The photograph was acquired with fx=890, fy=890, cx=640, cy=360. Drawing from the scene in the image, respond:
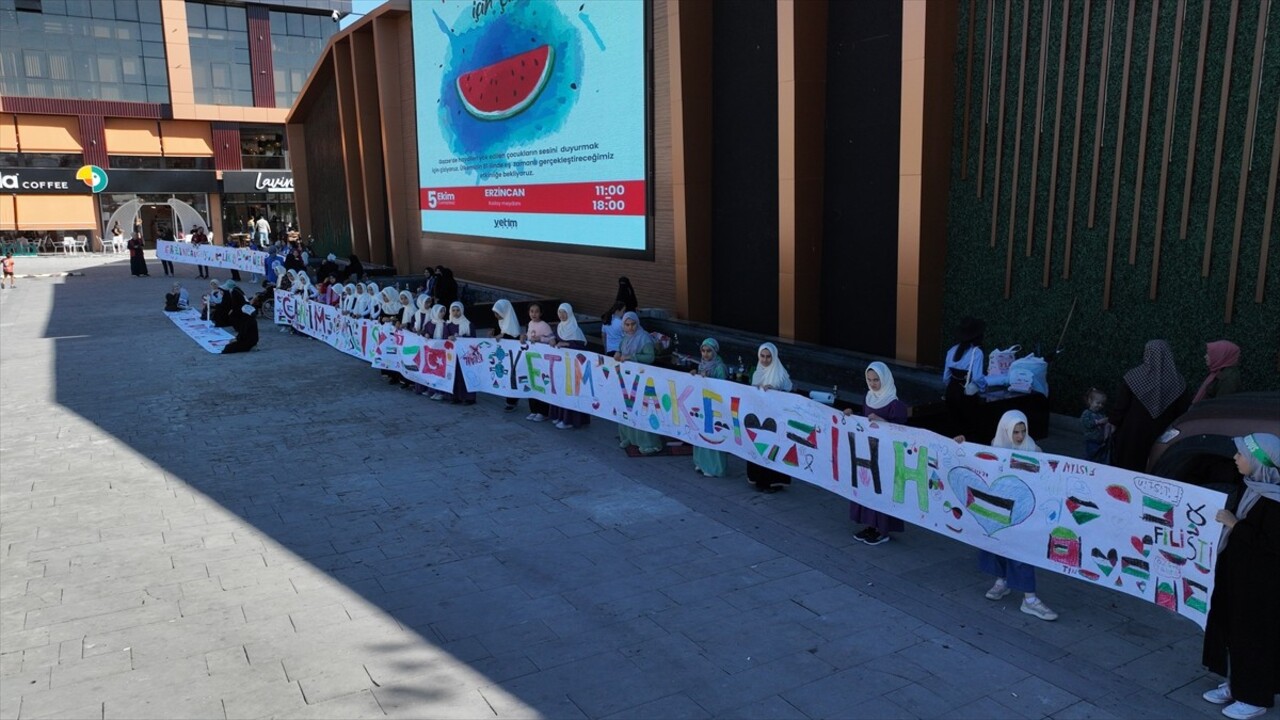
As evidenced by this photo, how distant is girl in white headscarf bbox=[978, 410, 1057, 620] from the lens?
6.52 meters

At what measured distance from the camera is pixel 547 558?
7711 millimetres

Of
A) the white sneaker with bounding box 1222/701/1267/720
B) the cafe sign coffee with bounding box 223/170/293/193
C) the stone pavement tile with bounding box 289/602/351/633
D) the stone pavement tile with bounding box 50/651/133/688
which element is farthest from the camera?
the cafe sign coffee with bounding box 223/170/293/193

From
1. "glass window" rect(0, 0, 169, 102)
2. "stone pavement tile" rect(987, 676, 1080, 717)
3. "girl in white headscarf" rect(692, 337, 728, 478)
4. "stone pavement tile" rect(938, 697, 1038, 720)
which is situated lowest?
"stone pavement tile" rect(987, 676, 1080, 717)

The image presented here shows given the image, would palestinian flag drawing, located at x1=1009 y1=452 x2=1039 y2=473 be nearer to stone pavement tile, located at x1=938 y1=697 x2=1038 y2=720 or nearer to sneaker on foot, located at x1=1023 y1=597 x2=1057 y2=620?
sneaker on foot, located at x1=1023 y1=597 x2=1057 y2=620

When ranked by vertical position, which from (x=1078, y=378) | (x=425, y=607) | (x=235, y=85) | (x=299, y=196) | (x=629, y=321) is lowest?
(x=425, y=607)

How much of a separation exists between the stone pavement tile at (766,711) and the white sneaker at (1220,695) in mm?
2425

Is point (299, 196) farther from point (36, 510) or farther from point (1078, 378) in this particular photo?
point (1078, 378)

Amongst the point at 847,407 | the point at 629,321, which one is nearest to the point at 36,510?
the point at 629,321

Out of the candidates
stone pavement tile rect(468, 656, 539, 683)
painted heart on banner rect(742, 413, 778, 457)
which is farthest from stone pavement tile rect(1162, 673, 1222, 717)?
painted heart on banner rect(742, 413, 778, 457)

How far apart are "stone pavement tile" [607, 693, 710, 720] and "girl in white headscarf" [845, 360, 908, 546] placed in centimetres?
304

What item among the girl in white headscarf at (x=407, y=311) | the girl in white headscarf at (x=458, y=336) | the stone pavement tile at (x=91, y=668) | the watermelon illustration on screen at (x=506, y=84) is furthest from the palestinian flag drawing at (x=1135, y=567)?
the watermelon illustration on screen at (x=506, y=84)

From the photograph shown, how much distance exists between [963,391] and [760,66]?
719cm

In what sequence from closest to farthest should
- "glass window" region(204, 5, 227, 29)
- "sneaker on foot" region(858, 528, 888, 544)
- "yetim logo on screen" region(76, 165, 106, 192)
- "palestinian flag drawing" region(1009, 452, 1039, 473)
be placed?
"palestinian flag drawing" region(1009, 452, 1039, 473) < "sneaker on foot" region(858, 528, 888, 544) < "yetim logo on screen" region(76, 165, 106, 192) < "glass window" region(204, 5, 227, 29)

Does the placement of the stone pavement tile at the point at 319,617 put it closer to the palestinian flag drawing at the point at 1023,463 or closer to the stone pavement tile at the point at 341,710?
the stone pavement tile at the point at 341,710
